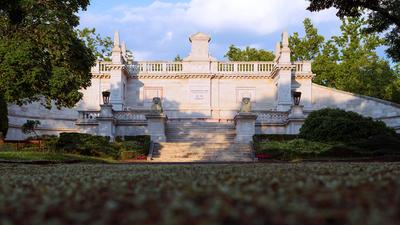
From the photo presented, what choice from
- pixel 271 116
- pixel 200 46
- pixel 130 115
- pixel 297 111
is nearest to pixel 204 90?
pixel 200 46

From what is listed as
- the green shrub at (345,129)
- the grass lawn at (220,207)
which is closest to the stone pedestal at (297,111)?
the green shrub at (345,129)

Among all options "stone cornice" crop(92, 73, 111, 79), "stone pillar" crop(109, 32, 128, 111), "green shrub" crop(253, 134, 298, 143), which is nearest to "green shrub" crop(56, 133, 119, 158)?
"green shrub" crop(253, 134, 298, 143)

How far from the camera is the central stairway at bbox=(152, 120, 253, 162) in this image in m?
31.8

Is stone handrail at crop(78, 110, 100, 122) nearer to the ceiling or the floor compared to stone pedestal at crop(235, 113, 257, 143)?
nearer to the ceiling

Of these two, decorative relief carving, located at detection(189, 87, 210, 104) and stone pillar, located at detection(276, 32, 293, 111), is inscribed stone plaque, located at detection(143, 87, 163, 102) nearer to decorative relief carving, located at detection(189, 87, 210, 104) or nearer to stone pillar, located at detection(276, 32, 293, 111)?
decorative relief carving, located at detection(189, 87, 210, 104)

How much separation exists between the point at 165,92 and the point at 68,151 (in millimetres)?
21078

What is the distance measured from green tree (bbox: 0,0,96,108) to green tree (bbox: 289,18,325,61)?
45326mm

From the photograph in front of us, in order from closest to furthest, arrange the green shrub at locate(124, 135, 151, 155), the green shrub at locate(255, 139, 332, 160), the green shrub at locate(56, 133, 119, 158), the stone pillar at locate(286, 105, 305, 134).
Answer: the green shrub at locate(255, 139, 332, 160), the green shrub at locate(56, 133, 119, 158), the green shrub at locate(124, 135, 151, 155), the stone pillar at locate(286, 105, 305, 134)

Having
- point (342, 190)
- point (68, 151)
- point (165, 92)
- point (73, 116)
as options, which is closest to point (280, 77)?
point (165, 92)

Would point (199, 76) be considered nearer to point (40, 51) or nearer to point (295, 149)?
point (295, 149)

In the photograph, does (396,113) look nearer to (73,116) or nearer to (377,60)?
(377,60)

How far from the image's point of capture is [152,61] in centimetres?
5091

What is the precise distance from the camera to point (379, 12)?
63.1ft

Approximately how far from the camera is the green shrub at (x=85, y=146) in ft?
98.1
